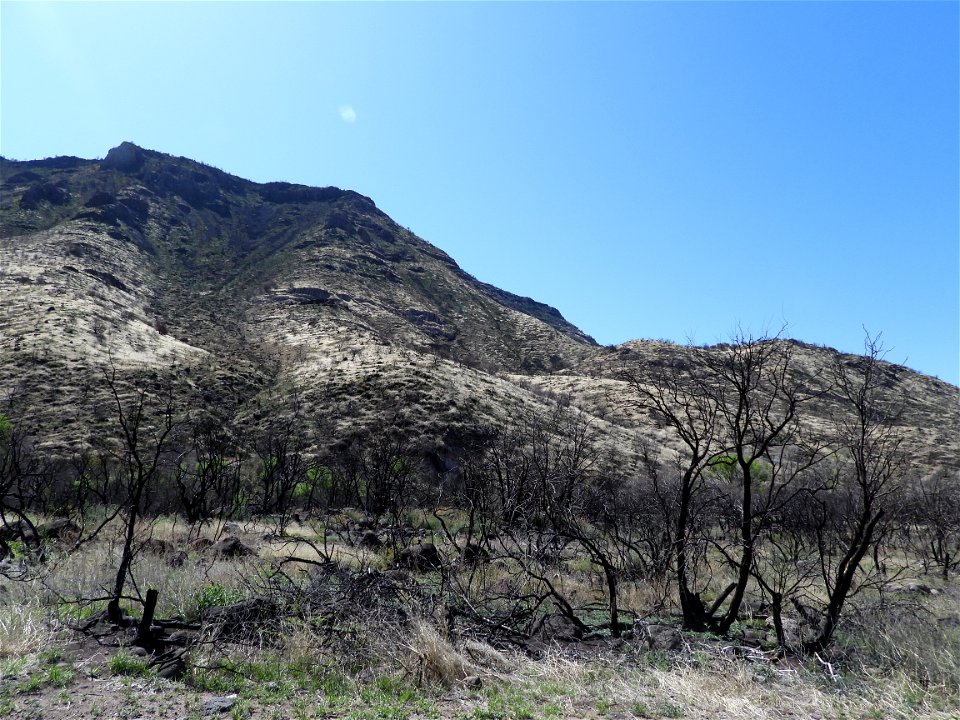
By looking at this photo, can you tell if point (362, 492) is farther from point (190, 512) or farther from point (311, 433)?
point (190, 512)

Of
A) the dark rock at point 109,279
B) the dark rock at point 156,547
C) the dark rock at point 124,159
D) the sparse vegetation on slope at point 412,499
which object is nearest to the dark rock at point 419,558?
the sparse vegetation on slope at point 412,499

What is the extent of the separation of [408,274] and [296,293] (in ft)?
79.6

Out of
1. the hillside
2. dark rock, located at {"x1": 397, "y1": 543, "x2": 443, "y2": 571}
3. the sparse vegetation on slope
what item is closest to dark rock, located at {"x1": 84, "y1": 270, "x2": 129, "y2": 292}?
the hillside

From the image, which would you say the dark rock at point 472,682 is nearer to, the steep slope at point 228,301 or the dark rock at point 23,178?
the steep slope at point 228,301

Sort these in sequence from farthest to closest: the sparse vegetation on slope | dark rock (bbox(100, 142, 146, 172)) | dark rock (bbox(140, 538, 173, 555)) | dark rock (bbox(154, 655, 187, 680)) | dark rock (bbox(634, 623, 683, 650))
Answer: dark rock (bbox(100, 142, 146, 172)) → dark rock (bbox(140, 538, 173, 555)) → dark rock (bbox(634, 623, 683, 650)) → the sparse vegetation on slope → dark rock (bbox(154, 655, 187, 680))

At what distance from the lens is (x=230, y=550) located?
35.3ft

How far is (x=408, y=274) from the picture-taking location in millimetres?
82125

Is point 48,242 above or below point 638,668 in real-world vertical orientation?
above

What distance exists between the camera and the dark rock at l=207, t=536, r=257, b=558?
1056 cm

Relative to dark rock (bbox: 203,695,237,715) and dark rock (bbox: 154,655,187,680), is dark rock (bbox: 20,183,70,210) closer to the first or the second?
dark rock (bbox: 154,655,187,680)

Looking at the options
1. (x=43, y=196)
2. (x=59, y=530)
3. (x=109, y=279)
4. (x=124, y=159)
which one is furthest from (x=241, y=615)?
(x=124, y=159)

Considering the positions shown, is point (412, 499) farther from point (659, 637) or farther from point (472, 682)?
point (472, 682)

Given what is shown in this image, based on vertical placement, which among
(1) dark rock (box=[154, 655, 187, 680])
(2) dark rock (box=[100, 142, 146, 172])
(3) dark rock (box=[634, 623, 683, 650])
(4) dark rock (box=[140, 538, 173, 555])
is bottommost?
(4) dark rock (box=[140, 538, 173, 555])

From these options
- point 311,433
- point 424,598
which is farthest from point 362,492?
point 424,598
